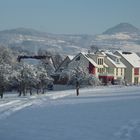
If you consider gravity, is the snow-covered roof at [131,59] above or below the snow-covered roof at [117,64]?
above

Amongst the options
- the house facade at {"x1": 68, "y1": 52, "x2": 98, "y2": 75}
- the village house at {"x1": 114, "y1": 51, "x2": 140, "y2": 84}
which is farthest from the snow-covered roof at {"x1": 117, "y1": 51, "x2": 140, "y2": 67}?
the house facade at {"x1": 68, "y1": 52, "x2": 98, "y2": 75}

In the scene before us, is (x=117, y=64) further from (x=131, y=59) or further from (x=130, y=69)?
(x=131, y=59)

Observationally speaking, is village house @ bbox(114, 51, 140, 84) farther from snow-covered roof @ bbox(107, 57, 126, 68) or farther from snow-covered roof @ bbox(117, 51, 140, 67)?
snow-covered roof @ bbox(107, 57, 126, 68)

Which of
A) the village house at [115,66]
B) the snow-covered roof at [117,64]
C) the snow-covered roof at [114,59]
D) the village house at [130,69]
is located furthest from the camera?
the village house at [130,69]

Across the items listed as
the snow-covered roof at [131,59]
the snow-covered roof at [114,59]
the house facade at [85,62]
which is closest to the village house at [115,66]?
the snow-covered roof at [114,59]

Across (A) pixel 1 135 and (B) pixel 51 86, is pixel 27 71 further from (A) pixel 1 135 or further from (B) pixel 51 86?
(A) pixel 1 135

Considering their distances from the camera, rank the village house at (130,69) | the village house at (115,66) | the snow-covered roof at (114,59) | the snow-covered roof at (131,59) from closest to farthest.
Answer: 1. the village house at (115,66)
2. the snow-covered roof at (114,59)
3. the village house at (130,69)
4. the snow-covered roof at (131,59)

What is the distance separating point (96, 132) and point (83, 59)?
7011cm

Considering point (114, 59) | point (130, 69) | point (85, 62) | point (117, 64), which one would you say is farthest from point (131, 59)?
point (85, 62)

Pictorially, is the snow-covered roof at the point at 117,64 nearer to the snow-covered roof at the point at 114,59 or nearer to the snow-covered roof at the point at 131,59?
the snow-covered roof at the point at 114,59

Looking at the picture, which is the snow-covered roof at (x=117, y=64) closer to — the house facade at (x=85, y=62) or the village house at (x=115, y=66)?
the village house at (x=115, y=66)

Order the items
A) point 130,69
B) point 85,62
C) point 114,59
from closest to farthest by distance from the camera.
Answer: point 85,62, point 114,59, point 130,69

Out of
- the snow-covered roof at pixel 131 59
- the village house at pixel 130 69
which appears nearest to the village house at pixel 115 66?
the village house at pixel 130 69

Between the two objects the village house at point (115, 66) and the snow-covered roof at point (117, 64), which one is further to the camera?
the snow-covered roof at point (117, 64)
